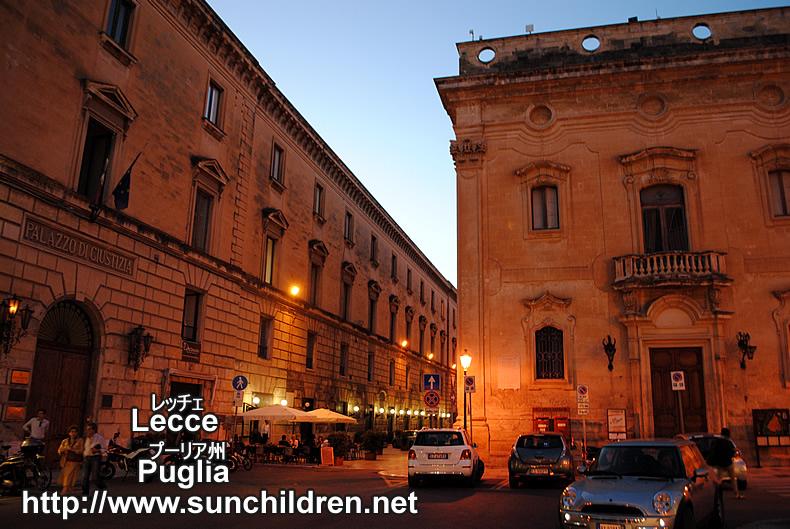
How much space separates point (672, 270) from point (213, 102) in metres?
20.3

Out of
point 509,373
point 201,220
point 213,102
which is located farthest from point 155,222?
point 509,373

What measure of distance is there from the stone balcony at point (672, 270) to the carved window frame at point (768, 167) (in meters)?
2.68

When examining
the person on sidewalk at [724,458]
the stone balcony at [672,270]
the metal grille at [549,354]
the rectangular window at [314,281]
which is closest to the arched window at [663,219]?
the stone balcony at [672,270]

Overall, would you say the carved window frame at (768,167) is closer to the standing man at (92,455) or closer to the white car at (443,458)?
the white car at (443,458)

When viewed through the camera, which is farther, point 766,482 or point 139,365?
point 139,365

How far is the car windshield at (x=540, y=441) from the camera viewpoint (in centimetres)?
1817

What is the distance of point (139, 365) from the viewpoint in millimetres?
21938

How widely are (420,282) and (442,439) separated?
45.8m

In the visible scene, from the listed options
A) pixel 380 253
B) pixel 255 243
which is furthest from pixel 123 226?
pixel 380 253

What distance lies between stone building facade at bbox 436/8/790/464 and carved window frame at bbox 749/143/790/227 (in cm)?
6

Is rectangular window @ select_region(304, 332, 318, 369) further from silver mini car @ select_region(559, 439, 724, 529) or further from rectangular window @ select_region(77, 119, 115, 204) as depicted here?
silver mini car @ select_region(559, 439, 724, 529)

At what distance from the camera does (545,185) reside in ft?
91.5

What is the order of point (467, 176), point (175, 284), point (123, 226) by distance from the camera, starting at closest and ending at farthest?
point (123, 226) < point (175, 284) < point (467, 176)

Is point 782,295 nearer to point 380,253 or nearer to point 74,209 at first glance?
point 74,209
